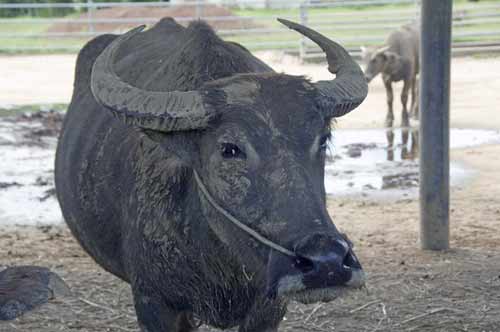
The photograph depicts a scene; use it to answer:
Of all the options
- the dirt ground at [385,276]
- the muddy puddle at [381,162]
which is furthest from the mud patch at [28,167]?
the muddy puddle at [381,162]

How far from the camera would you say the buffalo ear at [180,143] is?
12.7 ft

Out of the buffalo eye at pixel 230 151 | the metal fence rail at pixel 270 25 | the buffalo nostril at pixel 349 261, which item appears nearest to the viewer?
the buffalo nostril at pixel 349 261

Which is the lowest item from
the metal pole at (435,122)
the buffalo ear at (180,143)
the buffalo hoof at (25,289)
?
the metal pole at (435,122)

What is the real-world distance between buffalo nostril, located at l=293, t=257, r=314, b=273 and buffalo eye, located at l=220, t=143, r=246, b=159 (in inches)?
21.4

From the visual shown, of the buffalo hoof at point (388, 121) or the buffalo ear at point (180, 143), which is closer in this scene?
the buffalo ear at point (180, 143)

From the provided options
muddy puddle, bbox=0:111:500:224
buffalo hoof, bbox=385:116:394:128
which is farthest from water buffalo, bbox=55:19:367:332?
buffalo hoof, bbox=385:116:394:128

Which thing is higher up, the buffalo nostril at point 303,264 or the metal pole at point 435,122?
the buffalo nostril at point 303,264

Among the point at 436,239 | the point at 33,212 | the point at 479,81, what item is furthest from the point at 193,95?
the point at 479,81

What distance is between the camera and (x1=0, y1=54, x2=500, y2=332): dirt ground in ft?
19.5

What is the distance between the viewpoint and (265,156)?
361 cm

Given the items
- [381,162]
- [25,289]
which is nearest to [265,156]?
[25,289]

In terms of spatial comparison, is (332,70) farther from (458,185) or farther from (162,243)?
(458,185)

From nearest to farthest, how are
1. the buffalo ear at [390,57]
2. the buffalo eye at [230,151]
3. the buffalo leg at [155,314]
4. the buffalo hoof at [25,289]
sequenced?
the buffalo hoof at [25,289] < the buffalo eye at [230,151] < the buffalo leg at [155,314] < the buffalo ear at [390,57]

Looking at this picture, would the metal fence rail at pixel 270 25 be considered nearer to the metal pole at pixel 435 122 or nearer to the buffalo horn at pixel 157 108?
the metal pole at pixel 435 122
